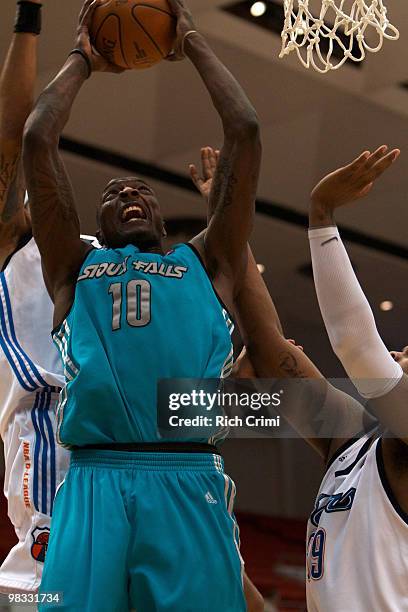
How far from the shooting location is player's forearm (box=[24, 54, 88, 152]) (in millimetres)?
2789

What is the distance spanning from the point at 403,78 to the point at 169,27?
4.67m

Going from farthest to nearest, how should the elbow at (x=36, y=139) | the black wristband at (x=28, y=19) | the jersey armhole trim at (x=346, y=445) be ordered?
1. the black wristband at (x=28, y=19)
2. the jersey armhole trim at (x=346, y=445)
3. the elbow at (x=36, y=139)

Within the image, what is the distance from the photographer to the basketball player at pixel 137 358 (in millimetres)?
2451

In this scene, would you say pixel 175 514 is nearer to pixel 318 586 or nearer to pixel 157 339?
pixel 157 339

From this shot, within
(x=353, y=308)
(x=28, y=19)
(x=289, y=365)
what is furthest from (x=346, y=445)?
(x=28, y=19)

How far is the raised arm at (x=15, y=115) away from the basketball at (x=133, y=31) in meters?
0.37

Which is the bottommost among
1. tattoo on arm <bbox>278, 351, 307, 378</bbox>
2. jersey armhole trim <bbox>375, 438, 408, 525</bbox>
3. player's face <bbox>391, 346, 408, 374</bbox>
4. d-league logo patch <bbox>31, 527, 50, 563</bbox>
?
d-league logo patch <bbox>31, 527, 50, 563</bbox>

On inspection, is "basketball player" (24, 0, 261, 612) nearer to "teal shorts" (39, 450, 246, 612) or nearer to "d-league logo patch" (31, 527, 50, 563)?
"teal shorts" (39, 450, 246, 612)

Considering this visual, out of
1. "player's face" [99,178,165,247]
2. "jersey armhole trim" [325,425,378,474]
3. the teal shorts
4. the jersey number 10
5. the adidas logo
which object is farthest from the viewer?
"jersey armhole trim" [325,425,378,474]

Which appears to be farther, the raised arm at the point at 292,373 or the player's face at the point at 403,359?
the raised arm at the point at 292,373

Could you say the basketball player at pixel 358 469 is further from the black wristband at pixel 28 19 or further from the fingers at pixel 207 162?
the black wristband at pixel 28 19

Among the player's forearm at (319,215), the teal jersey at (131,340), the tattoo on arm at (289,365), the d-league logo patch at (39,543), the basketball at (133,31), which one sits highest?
the basketball at (133,31)

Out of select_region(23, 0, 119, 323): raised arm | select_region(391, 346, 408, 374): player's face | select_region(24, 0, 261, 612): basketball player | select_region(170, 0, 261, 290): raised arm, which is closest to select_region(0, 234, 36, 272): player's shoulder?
select_region(24, 0, 261, 612): basketball player

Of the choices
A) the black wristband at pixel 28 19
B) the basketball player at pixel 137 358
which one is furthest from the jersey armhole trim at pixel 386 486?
the black wristband at pixel 28 19
